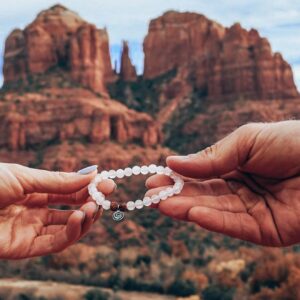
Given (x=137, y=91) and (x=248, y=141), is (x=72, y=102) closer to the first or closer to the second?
(x=137, y=91)

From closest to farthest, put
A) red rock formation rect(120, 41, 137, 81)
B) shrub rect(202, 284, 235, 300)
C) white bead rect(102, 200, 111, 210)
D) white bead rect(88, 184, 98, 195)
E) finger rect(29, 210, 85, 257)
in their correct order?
finger rect(29, 210, 85, 257) < white bead rect(102, 200, 111, 210) < white bead rect(88, 184, 98, 195) < shrub rect(202, 284, 235, 300) < red rock formation rect(120, 41, 137, 81)

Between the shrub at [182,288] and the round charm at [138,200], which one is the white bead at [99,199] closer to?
the round charm at [138,200]

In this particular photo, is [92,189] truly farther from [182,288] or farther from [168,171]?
[182,288]

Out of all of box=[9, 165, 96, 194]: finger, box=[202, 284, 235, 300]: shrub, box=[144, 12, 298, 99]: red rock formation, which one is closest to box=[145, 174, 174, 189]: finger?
box=[9, 165, 96, 194]: finger

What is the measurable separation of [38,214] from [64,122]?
6677cm

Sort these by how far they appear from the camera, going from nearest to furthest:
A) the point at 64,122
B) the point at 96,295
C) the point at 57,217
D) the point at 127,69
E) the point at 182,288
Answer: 1. the point at 57,217
2. the point at 96,295
3. the point at 182,288
4. the point at 64,122
5. the point at 127,69

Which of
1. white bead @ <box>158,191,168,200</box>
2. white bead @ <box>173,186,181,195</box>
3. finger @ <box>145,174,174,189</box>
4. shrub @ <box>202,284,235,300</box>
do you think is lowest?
shrub @ <box>202,284,235,300</box>

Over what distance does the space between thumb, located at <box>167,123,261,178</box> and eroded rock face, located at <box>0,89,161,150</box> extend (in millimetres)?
65231

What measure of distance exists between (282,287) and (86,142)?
1567 inches

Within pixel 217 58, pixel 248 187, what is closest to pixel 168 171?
pixel 248 187

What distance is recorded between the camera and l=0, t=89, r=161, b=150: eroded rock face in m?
71.4

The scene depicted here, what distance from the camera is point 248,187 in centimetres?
618

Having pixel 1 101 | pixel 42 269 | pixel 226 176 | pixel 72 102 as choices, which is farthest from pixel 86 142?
pixel 226 176

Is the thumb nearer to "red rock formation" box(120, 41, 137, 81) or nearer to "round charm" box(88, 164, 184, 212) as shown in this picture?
"round charm" box(88, 164, 184, 212)
